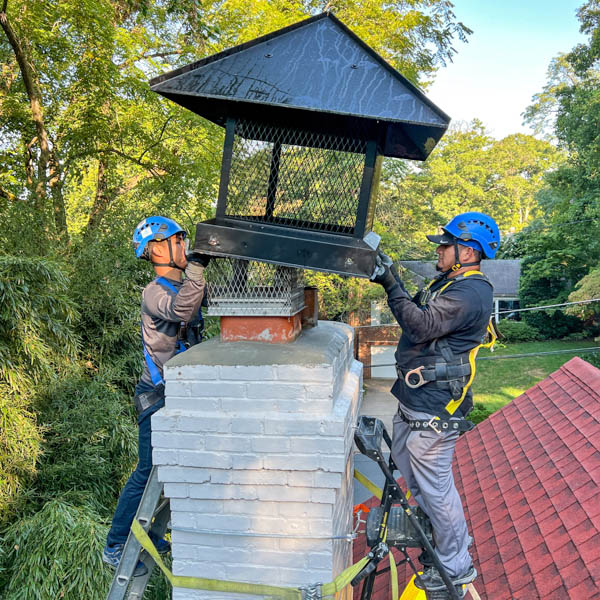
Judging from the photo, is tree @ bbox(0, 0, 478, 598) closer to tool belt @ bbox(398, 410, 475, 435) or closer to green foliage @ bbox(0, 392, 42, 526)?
green foliage @ bbox(0, 392, 42, 526)

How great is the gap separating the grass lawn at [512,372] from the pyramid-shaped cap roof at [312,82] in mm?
18030

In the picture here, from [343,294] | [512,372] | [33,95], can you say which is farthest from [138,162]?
[512,372]

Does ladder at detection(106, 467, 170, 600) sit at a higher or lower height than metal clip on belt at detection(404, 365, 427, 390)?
lower

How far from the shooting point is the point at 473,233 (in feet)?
9.21

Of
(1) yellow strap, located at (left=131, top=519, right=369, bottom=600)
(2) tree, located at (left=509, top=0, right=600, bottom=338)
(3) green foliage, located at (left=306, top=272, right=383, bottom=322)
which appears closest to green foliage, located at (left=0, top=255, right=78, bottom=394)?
(1) yellow strap, located at (left=131, top=519, right=369, bottom=600)

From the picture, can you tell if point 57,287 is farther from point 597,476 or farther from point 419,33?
point 419,33

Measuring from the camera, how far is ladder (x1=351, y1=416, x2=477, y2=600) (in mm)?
2582

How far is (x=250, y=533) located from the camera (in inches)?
80.0

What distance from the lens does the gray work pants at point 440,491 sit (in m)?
2.73

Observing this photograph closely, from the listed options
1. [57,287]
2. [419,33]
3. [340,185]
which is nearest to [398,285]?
[340,185]

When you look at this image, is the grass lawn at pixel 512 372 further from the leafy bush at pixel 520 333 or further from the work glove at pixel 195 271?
the work glove at pixel 195 271

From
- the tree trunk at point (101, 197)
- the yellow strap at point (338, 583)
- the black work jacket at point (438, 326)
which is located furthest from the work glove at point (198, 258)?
the tree trunk at point (101, 197)

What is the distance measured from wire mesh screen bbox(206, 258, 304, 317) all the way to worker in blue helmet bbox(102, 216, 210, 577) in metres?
0.41

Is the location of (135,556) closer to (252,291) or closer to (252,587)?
(252,587)
